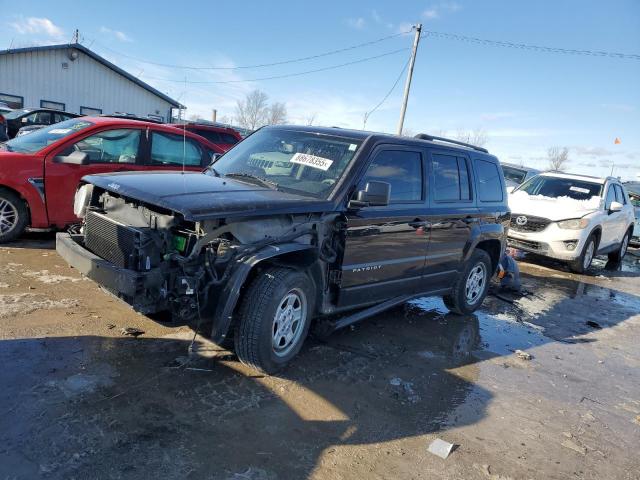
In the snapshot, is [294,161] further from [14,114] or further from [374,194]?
[14,114]

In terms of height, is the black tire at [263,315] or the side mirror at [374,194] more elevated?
the side mirror at [374,194]

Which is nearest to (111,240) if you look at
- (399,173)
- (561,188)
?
(399,173)

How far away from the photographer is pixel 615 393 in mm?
4562

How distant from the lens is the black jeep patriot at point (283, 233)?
3.29 meters

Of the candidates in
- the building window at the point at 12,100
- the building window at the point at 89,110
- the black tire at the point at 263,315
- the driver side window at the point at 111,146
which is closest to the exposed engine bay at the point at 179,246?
the black tire at the point at 263,315

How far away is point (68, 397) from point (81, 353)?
0.64 m

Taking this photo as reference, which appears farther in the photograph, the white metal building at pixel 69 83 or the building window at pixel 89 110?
the building window at pixel 89 110

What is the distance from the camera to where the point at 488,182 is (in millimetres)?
6070

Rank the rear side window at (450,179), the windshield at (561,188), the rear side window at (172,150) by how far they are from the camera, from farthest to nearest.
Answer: the windshield at (561,188) → the rear side window at (172,150) → the rear side window at (450,179)

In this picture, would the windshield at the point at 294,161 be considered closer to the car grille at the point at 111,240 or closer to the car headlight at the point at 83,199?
the car headlight at the point at 83,199

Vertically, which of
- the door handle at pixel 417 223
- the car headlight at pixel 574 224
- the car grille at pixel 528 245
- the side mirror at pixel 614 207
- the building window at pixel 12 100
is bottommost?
the car grille at pixel 528 245

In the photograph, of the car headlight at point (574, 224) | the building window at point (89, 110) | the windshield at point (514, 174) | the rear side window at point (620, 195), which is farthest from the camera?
the building window at point (89, 110)

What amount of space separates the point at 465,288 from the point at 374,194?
102 inches

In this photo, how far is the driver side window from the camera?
21.3 ft
